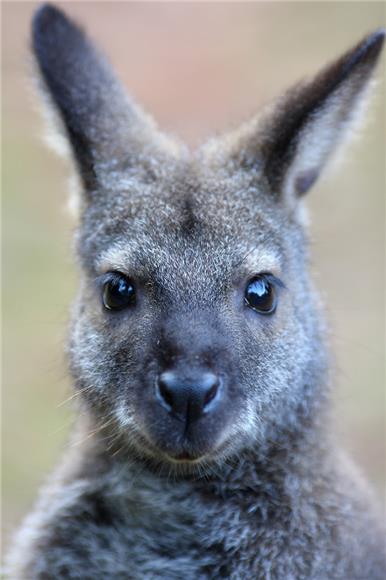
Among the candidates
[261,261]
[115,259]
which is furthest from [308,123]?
[115,259]

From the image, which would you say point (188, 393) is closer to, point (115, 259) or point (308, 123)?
point (115, 259)

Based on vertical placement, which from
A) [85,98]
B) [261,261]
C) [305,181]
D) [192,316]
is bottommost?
[192,316]

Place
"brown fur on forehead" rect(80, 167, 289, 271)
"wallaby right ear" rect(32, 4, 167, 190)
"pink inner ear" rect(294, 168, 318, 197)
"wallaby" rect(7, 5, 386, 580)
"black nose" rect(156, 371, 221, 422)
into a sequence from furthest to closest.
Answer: "pink inner ear" rect(294, 168, 318, 197) → "wallaby right ear" rect(32, 4, 167, 190) → "brown fur on forehead" rect(80, 167, 289, 271) → "wallaby" rect(7, 5, 386, 580) → "black nose" rect(156, 371, 221, 422)

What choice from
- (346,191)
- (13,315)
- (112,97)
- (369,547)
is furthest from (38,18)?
(346,191)

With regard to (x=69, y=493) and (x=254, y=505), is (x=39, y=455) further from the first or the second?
(x=254, y=505)

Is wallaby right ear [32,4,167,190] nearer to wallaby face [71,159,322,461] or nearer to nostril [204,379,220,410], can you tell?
wallaby face [71,159,322,461]

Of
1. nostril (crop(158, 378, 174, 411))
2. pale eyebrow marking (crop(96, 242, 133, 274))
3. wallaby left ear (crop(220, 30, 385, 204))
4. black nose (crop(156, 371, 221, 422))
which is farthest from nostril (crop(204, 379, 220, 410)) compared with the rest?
wallaby left ear (crop(220, 30, 385, 204))
